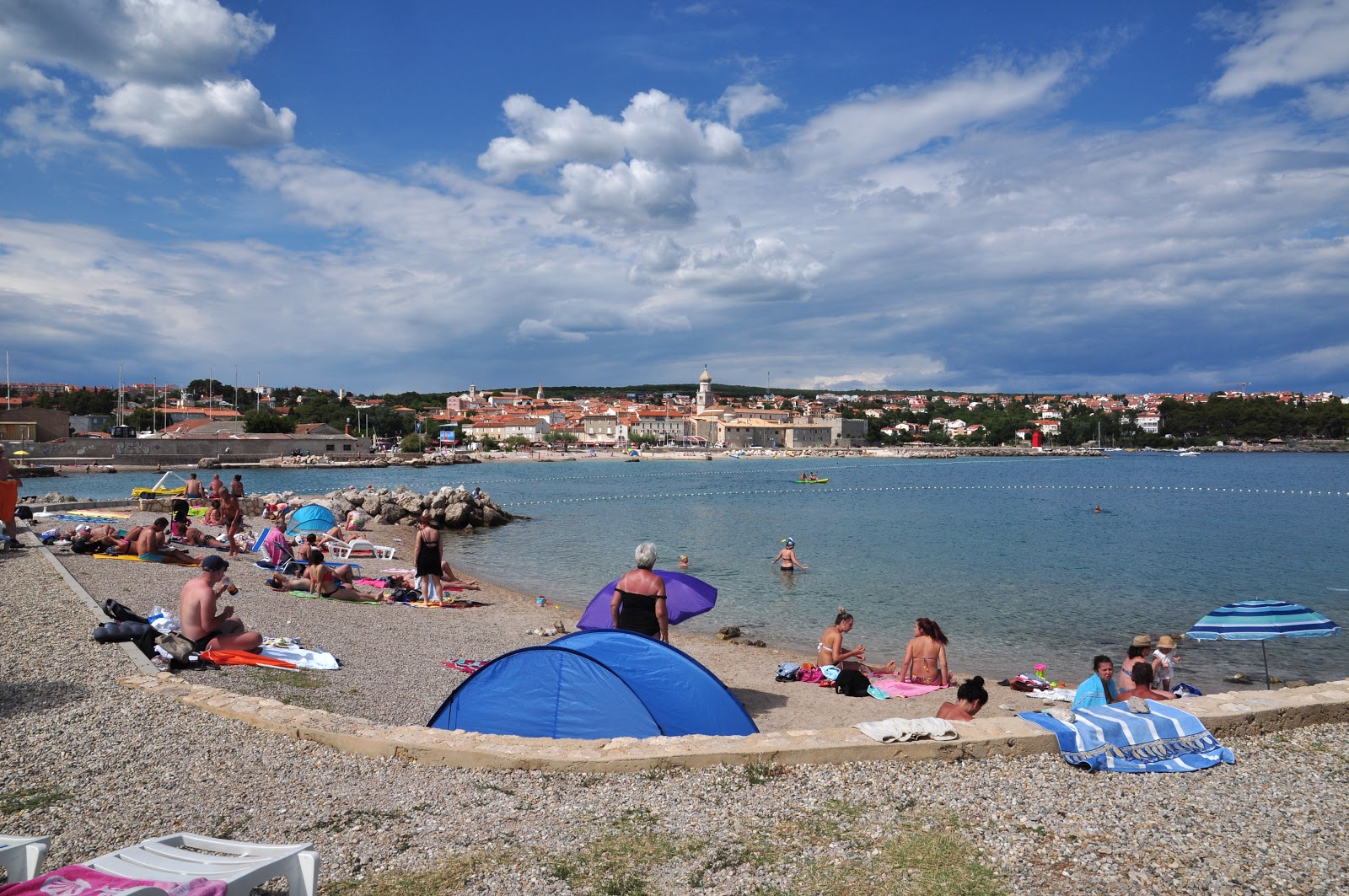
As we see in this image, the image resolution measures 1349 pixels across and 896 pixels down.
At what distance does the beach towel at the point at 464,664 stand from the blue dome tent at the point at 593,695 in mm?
2869

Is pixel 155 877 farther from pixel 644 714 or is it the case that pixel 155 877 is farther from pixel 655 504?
pixel 655 504

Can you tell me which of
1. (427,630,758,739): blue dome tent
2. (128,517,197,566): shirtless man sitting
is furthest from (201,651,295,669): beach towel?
(128,517,197,566): shirtless man sitting

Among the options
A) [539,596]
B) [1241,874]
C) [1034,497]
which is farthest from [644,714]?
[1034,497]

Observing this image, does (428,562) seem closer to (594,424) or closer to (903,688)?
(903,688)

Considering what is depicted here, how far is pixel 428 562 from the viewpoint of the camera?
13633mm

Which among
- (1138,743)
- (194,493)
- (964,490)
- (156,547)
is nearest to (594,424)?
(964,490)

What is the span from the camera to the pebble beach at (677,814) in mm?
3906

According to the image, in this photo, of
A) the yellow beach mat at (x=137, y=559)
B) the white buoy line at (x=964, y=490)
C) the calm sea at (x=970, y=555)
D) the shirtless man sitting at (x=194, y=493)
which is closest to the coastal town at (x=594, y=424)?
the calm sea at (x=970, y=555)

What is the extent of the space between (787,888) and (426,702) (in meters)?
4.88

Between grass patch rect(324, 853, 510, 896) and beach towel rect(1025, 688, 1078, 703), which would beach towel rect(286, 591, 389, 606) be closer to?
beach towel rect(1025, 688, 1078, 703)

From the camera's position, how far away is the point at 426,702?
25.3 ft

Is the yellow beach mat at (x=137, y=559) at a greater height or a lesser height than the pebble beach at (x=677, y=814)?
lesser

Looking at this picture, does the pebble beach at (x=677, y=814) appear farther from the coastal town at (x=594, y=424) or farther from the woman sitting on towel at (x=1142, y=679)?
the coastal town at (x=594, y=424)

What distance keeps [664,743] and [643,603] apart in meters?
1.95
